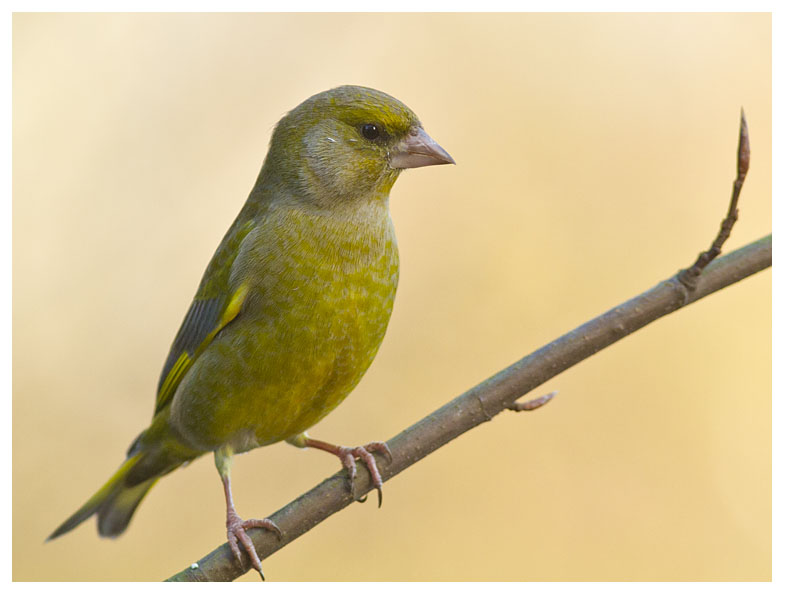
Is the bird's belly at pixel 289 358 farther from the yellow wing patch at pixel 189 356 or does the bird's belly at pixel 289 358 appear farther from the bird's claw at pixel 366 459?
the bird's claw at pixel 366 459

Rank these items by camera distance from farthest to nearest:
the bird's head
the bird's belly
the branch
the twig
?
the bird's head < the bird's belly < the branch < the twig

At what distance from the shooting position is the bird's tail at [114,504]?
4043 mm

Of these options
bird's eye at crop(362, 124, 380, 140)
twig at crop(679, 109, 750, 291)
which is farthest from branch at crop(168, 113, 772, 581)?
bird's eye at crop(362, 124, 380, 140)

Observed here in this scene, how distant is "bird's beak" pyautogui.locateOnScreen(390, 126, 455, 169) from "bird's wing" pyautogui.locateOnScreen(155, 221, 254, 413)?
0.64m

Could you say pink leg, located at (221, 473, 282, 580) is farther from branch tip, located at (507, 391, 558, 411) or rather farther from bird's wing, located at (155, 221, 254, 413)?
branch tip, located at (507, 391, 558, 411)

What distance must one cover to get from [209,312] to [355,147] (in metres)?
0.89

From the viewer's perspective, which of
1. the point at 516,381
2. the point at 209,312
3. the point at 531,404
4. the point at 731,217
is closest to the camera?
the point at 731,217

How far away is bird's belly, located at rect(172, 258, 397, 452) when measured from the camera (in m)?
3.04

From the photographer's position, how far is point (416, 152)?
3.14 meters

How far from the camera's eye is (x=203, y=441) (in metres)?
3.44

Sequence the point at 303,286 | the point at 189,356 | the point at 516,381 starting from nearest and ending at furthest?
the point at 516,381 < the point at 303,286 < the point at 189,356

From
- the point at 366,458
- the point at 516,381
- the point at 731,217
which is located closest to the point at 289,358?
the point at 366,458

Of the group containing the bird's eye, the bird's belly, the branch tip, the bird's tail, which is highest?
the bird's eye

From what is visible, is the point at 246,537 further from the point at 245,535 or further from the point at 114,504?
the point at 114,504
